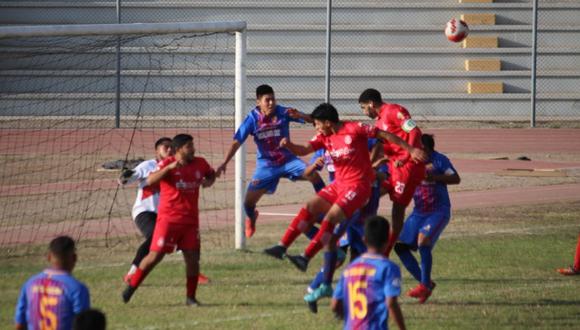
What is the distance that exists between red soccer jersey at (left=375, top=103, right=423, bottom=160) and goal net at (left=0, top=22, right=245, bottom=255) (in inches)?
97.0

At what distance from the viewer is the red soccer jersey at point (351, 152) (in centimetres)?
1154

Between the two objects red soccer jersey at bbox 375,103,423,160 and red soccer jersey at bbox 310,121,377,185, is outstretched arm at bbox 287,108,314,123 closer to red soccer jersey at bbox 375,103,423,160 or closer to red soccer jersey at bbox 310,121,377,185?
red soccer jersey at bbox 375,103,423,160

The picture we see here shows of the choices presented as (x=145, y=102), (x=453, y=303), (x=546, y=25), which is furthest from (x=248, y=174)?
(x=546, y=25)

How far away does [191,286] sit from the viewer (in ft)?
37.4

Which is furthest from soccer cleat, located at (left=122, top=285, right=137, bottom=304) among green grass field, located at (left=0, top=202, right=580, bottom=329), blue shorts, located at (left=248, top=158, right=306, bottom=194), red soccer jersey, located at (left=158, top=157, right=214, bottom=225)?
blue shorts, located at (left=248, top=158, right=306, bottom=194)

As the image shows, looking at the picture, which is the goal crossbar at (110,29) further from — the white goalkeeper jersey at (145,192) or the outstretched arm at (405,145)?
the outstretched arm at (405,145)

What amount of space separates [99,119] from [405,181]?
668 inches

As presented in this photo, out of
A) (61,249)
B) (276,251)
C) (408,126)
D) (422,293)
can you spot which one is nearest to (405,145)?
(408,126)

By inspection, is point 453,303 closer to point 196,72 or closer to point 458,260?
point 458,260

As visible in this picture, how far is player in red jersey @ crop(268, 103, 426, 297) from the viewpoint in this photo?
1139cm

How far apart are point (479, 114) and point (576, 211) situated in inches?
580

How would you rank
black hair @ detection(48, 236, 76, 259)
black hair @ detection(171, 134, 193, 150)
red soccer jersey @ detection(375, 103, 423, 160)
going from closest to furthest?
black hair @ detection(48, 236, 76, 259) → black hair @ detection(171, 134, 193, 150) → red soccer jersey @ detection(375, 103, 423, 160)

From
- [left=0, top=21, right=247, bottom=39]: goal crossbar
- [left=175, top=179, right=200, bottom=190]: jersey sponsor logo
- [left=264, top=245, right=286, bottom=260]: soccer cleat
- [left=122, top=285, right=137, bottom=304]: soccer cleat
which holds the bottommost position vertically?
[left=122, top=285, right=137, bottom=304]: soccer cleat

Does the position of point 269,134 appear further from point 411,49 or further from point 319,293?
point 411,49
